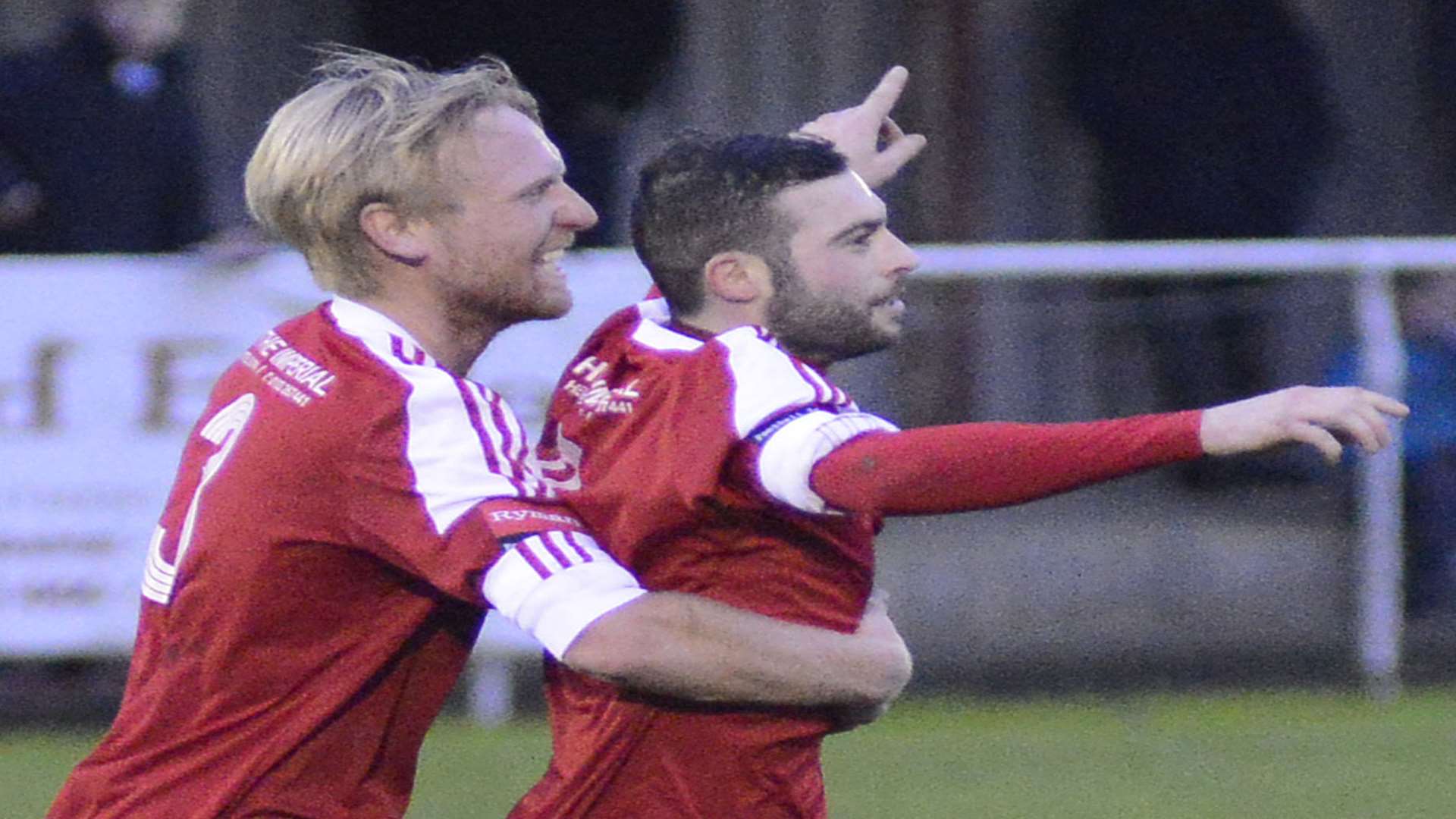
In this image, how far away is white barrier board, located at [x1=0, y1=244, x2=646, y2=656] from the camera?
679cm

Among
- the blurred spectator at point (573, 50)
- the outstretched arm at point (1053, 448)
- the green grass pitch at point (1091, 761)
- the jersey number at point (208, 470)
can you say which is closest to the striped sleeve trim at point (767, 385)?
the outstretched arm at point (1053, 448)

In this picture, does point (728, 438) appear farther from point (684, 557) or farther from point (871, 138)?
point (871, 138)

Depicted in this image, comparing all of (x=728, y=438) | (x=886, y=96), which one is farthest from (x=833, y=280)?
(x=886, y=96)

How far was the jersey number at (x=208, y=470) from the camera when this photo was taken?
3.06 meters

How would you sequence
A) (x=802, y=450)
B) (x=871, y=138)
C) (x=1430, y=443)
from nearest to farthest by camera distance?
1. (x=802, y=450)
2. (x=871, y=138)
3. (x=1430, y=443)

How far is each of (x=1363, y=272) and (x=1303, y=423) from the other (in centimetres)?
486

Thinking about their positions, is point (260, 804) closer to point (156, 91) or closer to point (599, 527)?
point (599, 527)

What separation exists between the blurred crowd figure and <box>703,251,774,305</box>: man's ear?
509cm

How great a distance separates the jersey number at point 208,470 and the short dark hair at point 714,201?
618 millimetres

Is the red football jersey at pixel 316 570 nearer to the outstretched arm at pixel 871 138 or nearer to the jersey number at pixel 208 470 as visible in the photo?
the jersey number at pixel 208 470

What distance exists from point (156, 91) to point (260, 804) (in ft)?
14.9

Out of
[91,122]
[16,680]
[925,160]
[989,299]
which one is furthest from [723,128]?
[16,680]

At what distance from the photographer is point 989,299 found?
24.8 feet

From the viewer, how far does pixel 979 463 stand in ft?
9.57
